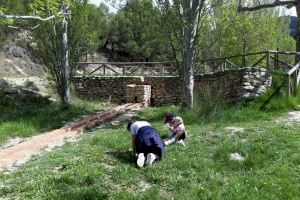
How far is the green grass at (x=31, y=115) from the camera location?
1345cm

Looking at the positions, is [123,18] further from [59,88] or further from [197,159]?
[197,159]

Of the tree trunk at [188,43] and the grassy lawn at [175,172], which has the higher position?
the tree trunk at [188,43]

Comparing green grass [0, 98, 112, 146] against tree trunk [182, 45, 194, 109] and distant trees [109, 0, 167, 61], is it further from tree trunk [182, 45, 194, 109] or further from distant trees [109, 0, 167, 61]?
distant trees [109, 0, 167, 61]

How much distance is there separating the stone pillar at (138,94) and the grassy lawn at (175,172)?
11449 millimetres

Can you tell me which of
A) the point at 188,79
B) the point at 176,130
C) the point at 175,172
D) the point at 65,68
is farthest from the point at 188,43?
the point at 175,172

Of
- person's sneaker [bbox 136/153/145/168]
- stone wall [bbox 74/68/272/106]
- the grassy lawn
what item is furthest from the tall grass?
person's sneaker [bbox 136/153/145/168]

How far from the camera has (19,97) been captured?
20.0 meters

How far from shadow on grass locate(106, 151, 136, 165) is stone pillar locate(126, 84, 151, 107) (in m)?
12.7

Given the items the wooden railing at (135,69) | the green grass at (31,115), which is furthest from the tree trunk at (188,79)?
the wooden railing at (135,69)

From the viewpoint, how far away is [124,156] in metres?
9.23

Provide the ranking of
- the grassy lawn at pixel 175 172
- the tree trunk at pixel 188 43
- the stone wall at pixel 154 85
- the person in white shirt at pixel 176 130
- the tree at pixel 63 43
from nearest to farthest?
the grassy lawn at pixel 175 172, the person in white shirt at pixel 176 130, the tree trunk at pixel 188 43, the stone wall at pixel 154 85, the tree at pixel 63 43

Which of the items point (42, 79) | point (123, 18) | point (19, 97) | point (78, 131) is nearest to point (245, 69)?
point (78, 131)

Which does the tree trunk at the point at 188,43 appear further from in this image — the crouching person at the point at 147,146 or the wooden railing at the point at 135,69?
the crouching person at the point at 147,146

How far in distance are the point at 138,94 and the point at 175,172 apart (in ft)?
48.8
